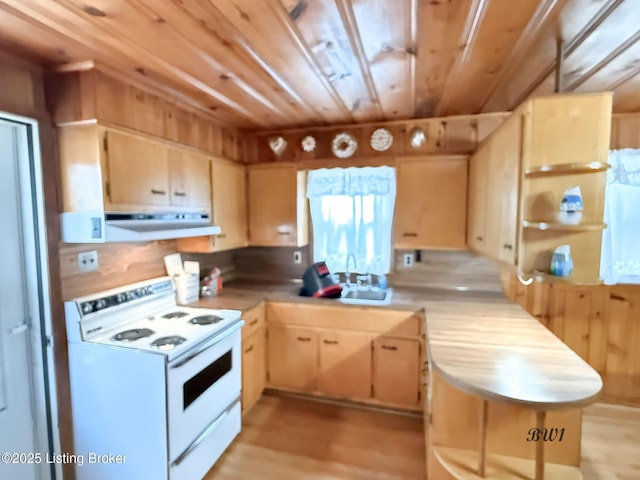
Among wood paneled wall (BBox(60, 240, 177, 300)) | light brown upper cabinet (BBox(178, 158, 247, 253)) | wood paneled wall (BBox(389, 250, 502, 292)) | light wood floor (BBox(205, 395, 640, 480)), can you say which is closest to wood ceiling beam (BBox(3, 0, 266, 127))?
light brown upper cabinet (BBox(178, 158, 247, 253))

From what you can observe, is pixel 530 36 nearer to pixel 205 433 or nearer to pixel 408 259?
pixel 408 259

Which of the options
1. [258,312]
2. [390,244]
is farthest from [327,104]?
[258,312]

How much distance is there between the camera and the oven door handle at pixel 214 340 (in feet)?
5.62

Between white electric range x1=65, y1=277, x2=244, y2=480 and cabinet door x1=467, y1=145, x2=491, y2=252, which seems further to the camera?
cabinet door x1=467, y1=145, x2=491, y2=252

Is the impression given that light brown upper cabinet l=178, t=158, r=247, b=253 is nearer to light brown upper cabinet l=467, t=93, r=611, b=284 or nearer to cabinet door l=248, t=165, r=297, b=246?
cabinet door l=248, t=165, r=297, b=246

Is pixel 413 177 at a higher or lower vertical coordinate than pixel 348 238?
higher

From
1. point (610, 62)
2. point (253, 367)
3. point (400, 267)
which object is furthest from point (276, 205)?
point (610, 62)

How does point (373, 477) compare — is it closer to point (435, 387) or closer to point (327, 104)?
point (435, 387)

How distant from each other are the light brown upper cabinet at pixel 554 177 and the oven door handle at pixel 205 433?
1949 millimetres

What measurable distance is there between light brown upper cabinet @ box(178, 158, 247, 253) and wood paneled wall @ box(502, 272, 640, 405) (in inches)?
100

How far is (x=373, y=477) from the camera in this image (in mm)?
1955

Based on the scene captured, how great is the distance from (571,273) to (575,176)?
48 cm

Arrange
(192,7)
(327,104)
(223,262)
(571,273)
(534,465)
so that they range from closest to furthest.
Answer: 1. (192,7)
2. (534,465)
3. (571,273)
4. (327,104)
5. (223,262)

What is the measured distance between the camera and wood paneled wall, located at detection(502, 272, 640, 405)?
2.56 metres
